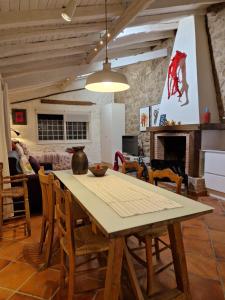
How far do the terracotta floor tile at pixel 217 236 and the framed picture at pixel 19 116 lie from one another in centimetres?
644

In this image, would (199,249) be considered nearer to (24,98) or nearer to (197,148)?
(197,148)

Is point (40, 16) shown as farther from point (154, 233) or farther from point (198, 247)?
point (198, 247)

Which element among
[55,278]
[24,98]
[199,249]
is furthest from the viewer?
[24,98]

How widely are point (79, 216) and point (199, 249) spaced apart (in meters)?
1.35

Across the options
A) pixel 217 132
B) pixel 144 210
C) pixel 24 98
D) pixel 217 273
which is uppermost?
pixel 24 98

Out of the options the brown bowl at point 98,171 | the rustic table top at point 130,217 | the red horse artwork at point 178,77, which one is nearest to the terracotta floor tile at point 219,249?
the rustic table top at point 130,217

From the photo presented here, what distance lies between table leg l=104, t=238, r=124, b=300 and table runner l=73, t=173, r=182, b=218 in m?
0.17

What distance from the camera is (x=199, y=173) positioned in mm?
4070

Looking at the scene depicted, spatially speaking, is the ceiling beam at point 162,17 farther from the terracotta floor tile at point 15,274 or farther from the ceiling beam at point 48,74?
the terracotta floor tile at point 15,274

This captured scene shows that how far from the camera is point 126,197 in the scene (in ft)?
5.21

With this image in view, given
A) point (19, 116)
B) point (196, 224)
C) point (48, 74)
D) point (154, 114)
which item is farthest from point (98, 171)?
point (19, 116)

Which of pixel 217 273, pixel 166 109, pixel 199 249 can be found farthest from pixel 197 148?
pixel 217 273

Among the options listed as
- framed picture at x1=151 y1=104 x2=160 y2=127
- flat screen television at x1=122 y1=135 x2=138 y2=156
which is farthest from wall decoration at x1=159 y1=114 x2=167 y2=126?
flat screen television at x1=122 y1=135 x2=138 y2=156

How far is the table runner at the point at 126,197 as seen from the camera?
4.40 feet
